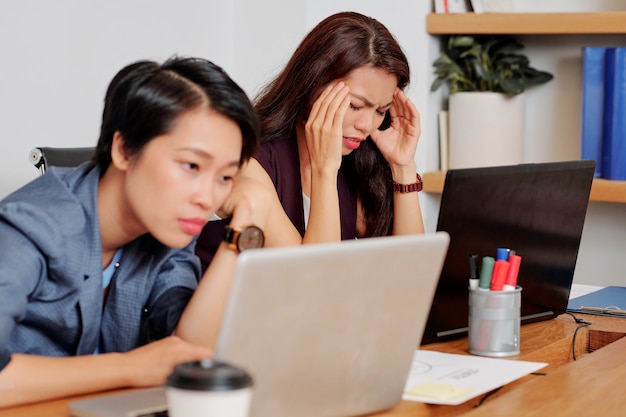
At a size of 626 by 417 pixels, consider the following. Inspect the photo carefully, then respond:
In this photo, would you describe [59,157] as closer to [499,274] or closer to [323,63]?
[323,63]

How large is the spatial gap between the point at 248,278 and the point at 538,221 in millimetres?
881

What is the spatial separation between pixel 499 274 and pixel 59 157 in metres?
0.89

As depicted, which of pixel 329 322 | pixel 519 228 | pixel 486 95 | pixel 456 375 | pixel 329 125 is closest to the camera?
pixel 329 322

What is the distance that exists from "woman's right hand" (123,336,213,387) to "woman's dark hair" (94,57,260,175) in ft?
0.91

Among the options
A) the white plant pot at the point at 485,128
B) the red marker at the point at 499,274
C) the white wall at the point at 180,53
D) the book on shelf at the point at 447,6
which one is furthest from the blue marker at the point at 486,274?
the book on shelf at the point at 447,6

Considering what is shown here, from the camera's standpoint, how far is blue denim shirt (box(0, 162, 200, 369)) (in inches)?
49.1

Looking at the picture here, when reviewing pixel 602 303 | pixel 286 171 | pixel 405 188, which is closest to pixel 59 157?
pixel 286 171

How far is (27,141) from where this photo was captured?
7.69 ft

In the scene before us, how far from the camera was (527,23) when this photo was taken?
277 cm

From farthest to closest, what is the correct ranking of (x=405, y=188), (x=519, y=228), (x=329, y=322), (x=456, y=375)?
(x=405, y=188)
(x=519, y=228)
(x=456, y=375)
(x=329, y=322)

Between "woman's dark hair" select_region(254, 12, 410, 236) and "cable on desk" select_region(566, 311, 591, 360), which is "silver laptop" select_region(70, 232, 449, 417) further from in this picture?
"woman's dark hair" select_region(254, 12, 410, 236)

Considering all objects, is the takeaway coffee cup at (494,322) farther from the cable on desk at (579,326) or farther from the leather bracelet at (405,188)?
the leather bracelet at (405,188)

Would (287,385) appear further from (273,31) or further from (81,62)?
(273,31)

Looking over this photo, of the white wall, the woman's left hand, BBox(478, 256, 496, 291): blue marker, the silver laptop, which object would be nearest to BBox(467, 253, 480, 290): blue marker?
BBox(478, 256, 496, 291): blue marker
